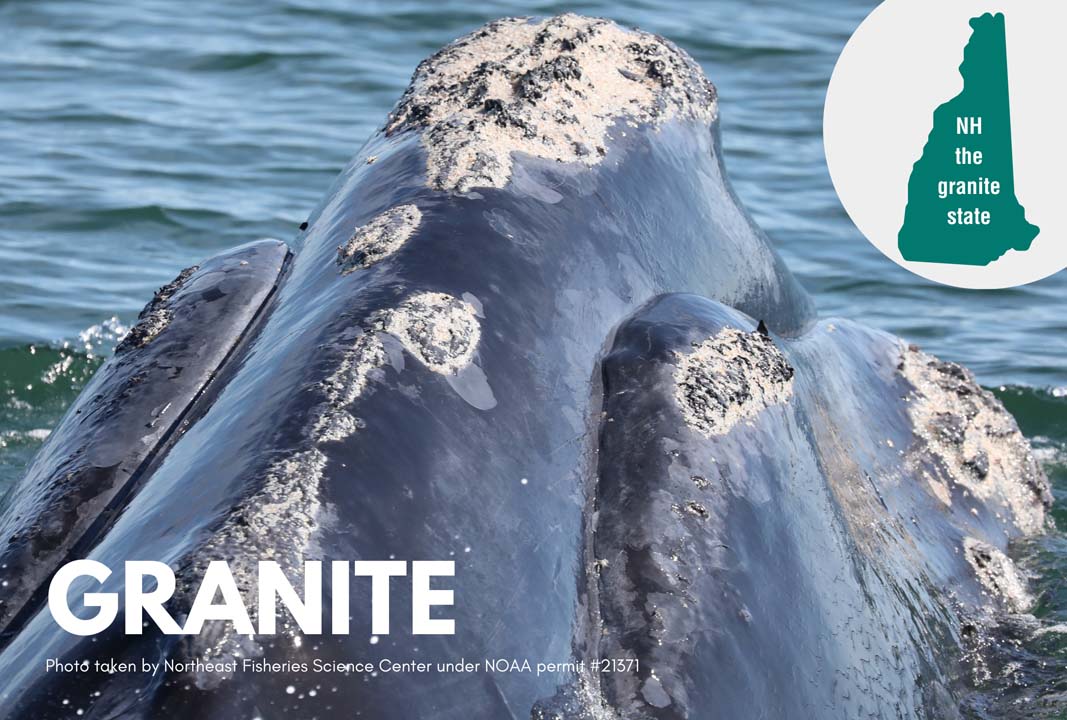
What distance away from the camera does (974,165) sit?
32.1 ft

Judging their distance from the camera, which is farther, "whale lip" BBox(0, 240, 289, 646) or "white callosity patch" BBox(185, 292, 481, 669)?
"whale lip" BBox(0, 240, 289, 646)

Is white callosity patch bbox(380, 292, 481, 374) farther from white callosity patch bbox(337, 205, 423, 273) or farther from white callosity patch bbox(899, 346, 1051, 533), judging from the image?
white callosity patch bbox(899, 346, 1051, 533)

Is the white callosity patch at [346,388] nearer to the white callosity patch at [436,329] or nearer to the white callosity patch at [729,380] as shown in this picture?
the white callosity patch at [436,329]

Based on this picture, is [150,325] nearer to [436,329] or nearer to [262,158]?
[436,329]

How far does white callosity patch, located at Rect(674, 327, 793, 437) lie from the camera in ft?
12.4

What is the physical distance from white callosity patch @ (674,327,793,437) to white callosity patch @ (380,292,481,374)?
1.81 ft

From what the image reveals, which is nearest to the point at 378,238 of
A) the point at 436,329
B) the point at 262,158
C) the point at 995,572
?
the point at 436,329

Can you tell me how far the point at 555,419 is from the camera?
3.62m

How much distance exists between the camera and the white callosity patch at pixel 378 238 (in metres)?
3.79

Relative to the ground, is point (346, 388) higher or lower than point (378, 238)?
lower

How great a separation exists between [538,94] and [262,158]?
9.65m

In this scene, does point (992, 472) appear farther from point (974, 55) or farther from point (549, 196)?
point (974, 55)

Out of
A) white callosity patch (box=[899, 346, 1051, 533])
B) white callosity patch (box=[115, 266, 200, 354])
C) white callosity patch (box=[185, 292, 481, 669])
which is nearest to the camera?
white callosity patch (box=[185, 292, 481, 669])

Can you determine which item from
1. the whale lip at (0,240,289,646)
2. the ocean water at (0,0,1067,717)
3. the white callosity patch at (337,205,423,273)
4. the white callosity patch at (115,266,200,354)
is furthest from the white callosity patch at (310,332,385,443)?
the ocean water at (0,0,1067,717)
